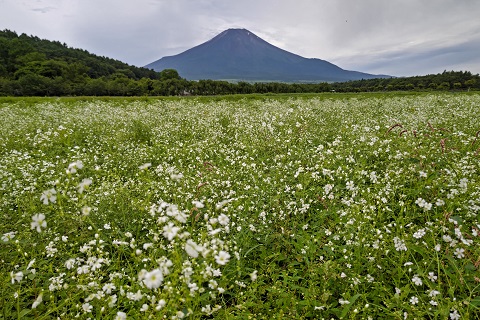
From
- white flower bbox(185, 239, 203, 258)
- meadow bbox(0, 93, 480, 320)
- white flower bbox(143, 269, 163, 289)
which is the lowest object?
meadow bbox(0, 93, 480, 320)

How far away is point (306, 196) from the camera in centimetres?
445

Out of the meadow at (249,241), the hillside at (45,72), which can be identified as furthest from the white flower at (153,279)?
the hillside at (45,72)

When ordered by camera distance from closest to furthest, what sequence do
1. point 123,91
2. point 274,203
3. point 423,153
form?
point 274,203 < point 423,153 < point 123,91

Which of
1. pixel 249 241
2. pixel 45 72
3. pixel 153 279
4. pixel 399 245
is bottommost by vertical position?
pixel 249 241

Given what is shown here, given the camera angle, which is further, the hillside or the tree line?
the tree line

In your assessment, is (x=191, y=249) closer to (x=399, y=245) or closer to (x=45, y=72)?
(x=399, y=245)

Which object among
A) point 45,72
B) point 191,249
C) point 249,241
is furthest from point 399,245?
point 45,72

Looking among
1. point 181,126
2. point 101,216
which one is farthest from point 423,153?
point 181,126

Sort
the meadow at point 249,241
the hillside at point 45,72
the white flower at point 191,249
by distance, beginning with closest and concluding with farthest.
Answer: the white flower at point 191,249, the meadow at point 249,241, the hillside at point 45,72

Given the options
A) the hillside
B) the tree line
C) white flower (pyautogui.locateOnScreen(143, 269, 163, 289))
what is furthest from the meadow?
the hillside

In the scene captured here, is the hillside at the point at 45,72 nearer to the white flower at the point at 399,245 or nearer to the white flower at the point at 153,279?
the white flower at the point at 399,245

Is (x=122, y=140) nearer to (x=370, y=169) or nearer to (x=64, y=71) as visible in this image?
(x=370, y=169)

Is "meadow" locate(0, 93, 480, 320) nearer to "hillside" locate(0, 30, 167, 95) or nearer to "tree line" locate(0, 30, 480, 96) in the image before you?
"tree line" locate(0, 30, 480, 96)

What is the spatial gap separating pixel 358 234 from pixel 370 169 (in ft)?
9.12
